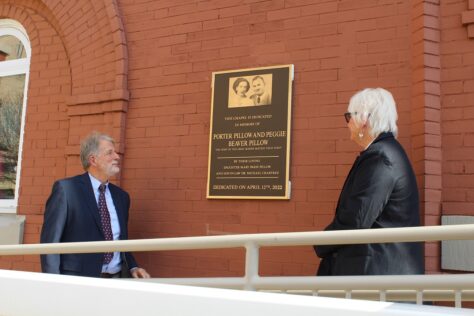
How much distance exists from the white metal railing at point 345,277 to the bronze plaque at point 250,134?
1376mm

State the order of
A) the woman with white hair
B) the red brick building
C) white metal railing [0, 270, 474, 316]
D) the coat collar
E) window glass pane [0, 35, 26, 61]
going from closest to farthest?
white metal railing [0, 270, 474, 316], the woman with white hair, the coat collar, the red brick building, window glass pane [0, 35, 26, 61]

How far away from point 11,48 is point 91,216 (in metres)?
2.99

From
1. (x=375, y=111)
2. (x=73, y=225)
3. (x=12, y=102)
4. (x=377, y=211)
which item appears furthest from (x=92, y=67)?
(x=377, y=211)

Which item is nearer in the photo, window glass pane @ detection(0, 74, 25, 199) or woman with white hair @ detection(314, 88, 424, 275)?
woman with white hair @ detection(314, 88, 424, 275)

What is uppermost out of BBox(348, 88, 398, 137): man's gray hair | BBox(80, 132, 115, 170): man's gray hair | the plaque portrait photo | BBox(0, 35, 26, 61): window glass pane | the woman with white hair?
BBox(0, 35, 26, 61): window glass pane

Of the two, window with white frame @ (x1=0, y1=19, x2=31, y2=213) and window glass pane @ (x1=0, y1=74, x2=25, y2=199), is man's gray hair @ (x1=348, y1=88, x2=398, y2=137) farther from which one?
window glass pane @ (x1=0, y1=74, x2=25, y2=199)

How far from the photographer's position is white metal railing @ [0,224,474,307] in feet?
6.15

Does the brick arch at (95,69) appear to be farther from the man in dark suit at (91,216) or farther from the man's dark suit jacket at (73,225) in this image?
the man's dark suit jacket at (73,225)

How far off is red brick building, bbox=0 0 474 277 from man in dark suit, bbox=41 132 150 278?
0.45 m

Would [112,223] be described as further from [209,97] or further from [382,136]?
[382,136]

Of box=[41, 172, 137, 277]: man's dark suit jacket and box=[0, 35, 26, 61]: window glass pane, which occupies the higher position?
box=[0, 35, 26, 61]: window glass pane

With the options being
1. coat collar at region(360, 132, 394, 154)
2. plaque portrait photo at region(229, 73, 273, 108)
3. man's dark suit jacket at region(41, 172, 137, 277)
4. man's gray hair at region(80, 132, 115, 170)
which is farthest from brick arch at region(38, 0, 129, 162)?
coat collar at region(360, 132, 394, 154)

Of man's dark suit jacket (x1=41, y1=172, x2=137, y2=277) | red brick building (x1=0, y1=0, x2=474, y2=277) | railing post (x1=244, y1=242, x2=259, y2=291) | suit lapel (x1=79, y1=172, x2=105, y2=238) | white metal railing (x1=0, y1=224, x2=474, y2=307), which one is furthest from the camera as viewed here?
suit lapel (x1=79, y1=172, x2=105, y2=238)

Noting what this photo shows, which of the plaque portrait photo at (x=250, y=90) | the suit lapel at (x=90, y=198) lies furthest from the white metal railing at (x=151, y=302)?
the plaque portrait photo at (x=250, y=90)
